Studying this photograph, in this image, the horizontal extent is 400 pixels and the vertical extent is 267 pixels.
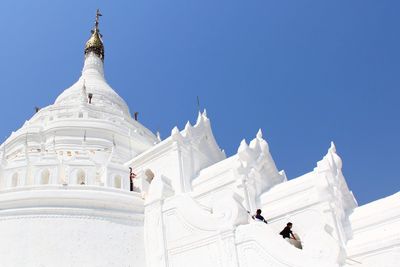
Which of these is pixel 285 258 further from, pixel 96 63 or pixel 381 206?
pixel 96 63

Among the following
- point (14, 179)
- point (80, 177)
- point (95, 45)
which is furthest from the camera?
point (95, 45)

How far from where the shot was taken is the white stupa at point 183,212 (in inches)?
570

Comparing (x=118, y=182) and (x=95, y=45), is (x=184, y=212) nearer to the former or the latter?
(x=118, y=182)

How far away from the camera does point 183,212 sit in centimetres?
1603

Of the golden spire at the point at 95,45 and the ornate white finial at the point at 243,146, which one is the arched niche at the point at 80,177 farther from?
the golden spire at the point at 95,45

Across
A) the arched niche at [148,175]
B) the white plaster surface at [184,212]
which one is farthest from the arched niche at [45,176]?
the arched niche at [148,175]

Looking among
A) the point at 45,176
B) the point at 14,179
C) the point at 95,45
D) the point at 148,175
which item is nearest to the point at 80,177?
the point at 45,176

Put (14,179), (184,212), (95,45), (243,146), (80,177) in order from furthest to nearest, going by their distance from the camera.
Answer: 1. (95,45)
2. (243,146)
3. (14,179)
4. (80,177)
5. (184,212)

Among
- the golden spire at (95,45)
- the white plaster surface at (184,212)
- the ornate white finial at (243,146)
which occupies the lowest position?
the white plaster surface at (184,212)

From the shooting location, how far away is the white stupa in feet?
47.5

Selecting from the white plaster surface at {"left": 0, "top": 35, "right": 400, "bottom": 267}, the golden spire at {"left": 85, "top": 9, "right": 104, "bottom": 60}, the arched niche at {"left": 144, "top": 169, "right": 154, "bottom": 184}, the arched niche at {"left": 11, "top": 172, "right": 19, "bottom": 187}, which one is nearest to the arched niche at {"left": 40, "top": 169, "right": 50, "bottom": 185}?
the white plaster surface at {"left": 0, "top": 35, "right": 400, "bottom": 267}

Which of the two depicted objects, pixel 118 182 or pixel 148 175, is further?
pixel 148 175

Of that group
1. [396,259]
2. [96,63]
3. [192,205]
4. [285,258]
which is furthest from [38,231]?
[96,63]

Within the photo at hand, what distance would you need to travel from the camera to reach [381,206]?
19.5 metres
